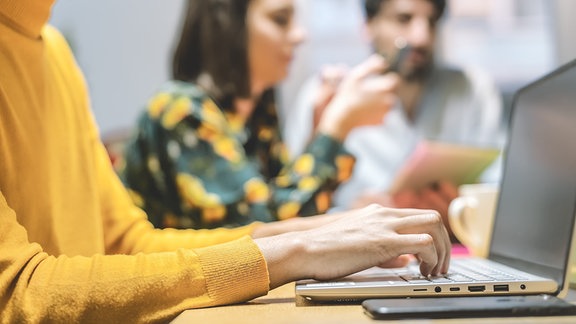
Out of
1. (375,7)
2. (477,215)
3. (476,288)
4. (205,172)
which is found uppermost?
(375,7)

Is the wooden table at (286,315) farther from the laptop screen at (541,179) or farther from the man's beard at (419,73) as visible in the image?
the man's beard at (419,73)

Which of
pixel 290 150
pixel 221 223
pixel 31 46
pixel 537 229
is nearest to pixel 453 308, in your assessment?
pixel 537 229

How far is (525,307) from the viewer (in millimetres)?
508

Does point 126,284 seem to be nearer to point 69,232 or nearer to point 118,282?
point 118,282

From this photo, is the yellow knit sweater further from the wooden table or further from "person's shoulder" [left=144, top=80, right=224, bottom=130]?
"person's shoulder" [left=144, top=80, right=224, bottom=130]

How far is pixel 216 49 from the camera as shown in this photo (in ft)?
5.43

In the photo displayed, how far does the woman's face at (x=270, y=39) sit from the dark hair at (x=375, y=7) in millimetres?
438

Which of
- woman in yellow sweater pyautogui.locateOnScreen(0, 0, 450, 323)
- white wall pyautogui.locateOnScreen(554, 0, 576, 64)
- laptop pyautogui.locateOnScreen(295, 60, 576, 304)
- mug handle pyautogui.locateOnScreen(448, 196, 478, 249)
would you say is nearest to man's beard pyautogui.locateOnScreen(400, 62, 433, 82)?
white wall pyautogui.locateOnScreen(554, 0, 576, 64)

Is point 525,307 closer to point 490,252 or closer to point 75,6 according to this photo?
point 490,252

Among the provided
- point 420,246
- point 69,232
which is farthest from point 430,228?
point 69,232

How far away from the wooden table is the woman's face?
1.13 metres

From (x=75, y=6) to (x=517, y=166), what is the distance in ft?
5.31

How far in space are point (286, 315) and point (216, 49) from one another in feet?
3.79

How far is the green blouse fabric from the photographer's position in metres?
1.43
